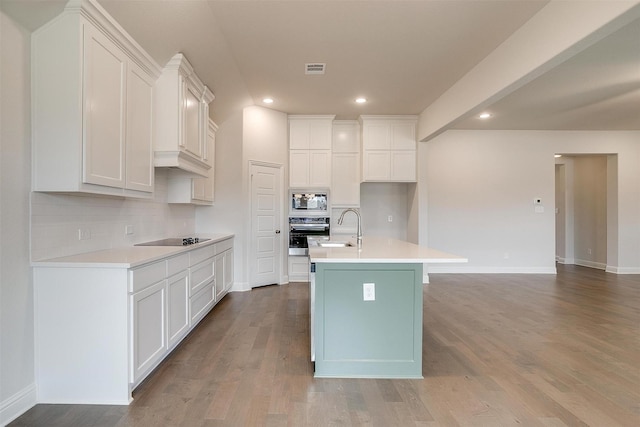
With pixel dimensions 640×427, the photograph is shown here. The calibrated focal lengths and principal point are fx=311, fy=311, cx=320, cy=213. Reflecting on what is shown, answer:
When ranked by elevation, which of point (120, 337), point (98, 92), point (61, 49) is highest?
point (61, 49)

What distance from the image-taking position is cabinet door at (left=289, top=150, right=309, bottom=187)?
534cm

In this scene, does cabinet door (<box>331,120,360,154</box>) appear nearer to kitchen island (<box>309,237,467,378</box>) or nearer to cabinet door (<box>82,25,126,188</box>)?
kitchen island (<box>309,237,467,378</box>)

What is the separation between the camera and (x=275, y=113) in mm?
5188

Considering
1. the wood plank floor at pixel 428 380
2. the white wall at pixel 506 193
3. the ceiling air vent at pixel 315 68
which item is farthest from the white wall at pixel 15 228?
the white wall at pixel 506 193

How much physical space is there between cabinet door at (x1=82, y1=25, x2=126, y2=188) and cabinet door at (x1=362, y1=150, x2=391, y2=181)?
150 inches

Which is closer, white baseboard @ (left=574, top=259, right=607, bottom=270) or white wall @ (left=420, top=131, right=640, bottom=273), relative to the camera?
white wall @ (left=420, top=131, right=640, bottom=273)

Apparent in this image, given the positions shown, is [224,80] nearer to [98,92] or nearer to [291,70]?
[291,70]

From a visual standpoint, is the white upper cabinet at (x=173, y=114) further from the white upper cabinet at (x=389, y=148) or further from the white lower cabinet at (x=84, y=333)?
the white upper cabinet at (x=389, y=148)

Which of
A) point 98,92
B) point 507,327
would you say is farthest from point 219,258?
point 507,327

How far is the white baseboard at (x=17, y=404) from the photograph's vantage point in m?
1.74

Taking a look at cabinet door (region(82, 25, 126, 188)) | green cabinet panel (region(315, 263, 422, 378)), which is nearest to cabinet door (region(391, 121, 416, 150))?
green cabinet panel (region(315, 263, 422, 378))

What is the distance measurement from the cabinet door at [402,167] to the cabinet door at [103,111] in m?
4.12

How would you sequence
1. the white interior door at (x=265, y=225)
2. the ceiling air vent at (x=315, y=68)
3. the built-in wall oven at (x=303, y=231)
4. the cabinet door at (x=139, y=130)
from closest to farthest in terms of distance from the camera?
the cabinet door at (x=139, y=130)
the ceiling air vent at (x=315, y=68)
the white interior door at (x=265, y=225)
the built-in wall oven at (x=303, y=231)

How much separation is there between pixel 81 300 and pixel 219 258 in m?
2.09
